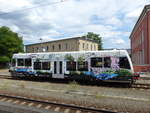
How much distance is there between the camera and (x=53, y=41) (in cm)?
4703

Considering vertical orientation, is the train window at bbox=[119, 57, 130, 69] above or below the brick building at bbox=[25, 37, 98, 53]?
below

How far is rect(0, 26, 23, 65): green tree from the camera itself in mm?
37781

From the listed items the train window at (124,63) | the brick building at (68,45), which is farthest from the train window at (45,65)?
the brick building at (68,45)

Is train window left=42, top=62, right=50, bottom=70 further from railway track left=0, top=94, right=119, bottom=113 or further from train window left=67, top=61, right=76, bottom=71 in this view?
railway track left=0, top=94, right=119, bottom=113

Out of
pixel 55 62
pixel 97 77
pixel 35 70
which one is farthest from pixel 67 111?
pixel 35 70

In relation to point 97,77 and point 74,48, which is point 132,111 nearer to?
point 97,77

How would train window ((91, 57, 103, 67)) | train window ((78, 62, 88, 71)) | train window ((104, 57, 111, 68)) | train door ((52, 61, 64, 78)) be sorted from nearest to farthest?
train window ((104, 57, 111, 68))
train window ((91, 57, 103, 67))
train window ((78, 62, 88, 71))
train door ((52, 61, 64, 78))

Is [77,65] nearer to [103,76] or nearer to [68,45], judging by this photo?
[103,76]

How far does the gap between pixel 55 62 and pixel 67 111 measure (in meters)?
9.04

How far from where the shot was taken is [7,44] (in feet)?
124

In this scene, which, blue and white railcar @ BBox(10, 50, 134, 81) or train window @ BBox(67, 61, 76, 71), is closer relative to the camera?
blue and white railcar @ BBox(10, 50, 134, 81)

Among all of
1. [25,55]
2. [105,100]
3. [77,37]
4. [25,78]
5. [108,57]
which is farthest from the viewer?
[77,37]

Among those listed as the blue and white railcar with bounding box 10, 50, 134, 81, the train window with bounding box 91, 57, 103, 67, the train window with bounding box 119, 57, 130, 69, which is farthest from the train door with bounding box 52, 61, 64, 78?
the train window with bounding box 119, 57, 130, 69

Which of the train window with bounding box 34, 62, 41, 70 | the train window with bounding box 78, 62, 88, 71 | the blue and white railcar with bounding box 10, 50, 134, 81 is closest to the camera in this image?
the blue and white railcar with bounding box 10, 50, 134, 81
